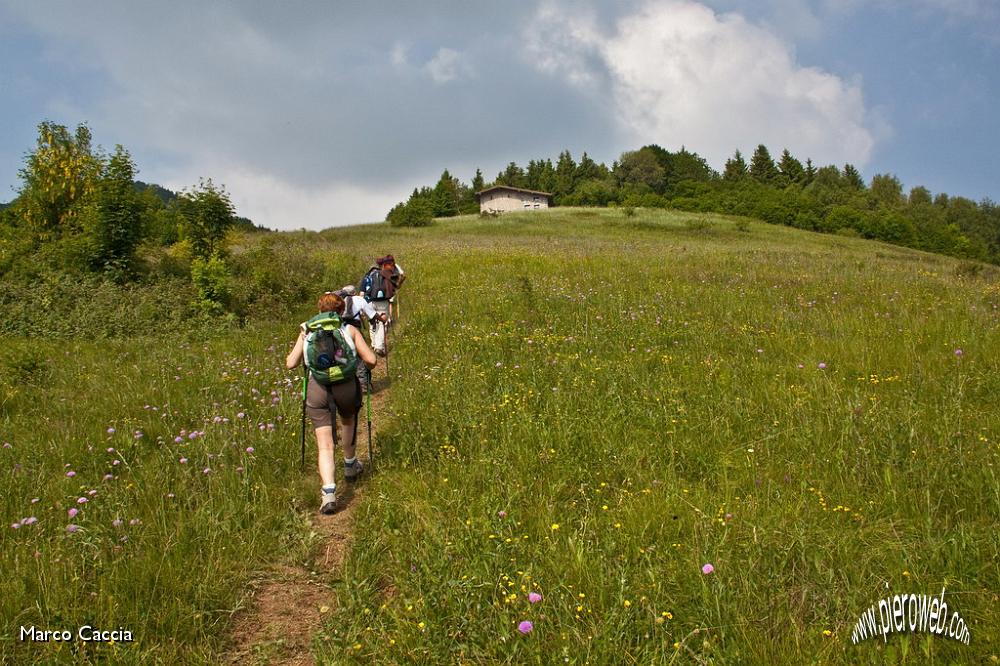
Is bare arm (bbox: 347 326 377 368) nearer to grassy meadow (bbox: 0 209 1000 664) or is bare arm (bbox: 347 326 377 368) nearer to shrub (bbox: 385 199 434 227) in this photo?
grassy meadow (bbox: 0 209 1000 664)

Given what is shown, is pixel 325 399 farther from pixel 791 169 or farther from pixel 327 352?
pixel 791 169

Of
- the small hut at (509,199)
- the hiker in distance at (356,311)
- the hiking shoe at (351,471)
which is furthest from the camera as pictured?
the small hut at (509,199)

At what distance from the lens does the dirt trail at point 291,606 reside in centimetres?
335

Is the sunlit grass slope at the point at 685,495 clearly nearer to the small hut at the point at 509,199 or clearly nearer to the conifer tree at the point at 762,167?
the small hut at the point at 509,199

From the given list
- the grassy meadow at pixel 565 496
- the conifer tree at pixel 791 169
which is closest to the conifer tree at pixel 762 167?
the conifer tree at pixel 791 169

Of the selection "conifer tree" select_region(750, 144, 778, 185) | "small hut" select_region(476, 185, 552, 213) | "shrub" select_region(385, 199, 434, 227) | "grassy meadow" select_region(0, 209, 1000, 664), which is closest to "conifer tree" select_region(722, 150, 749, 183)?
"conifer tree" select_region(750, 144, 778, 185)

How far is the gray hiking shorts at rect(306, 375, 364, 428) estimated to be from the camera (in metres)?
5.48

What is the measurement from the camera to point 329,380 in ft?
17.8

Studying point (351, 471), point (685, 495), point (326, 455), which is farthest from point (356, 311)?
point (685, 495)

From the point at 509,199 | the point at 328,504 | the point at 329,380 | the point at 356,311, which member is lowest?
the point at 328,504

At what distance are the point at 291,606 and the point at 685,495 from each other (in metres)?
3.04

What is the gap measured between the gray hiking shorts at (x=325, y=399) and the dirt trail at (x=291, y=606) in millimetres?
1051

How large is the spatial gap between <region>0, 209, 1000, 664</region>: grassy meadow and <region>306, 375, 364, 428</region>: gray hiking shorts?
0.70 m

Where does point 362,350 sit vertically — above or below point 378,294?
below
